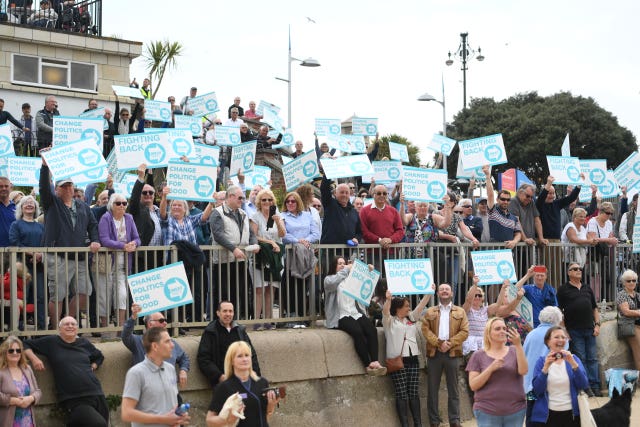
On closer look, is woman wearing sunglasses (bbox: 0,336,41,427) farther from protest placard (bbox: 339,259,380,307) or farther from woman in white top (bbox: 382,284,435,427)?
woman in white top (bbox: 382,284,435,427)

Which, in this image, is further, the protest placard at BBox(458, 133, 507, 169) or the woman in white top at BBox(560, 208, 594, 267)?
the woman in white top at BBox(560, 208, 594, 267)

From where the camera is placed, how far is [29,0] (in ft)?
95.9

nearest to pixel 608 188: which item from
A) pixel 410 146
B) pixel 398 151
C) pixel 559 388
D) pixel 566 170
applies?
pixel 566 170

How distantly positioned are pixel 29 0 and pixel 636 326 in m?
19.1

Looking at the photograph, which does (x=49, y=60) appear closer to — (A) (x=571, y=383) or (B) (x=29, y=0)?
(B) (x=29, y=0)

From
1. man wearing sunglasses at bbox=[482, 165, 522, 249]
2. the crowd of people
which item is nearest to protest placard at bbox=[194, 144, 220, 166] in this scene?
the crowd of people

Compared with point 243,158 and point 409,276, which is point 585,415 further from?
point 243,158

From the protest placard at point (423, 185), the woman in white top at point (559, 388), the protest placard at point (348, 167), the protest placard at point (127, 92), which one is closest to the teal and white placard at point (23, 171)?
the protest placard at point (348, 167)

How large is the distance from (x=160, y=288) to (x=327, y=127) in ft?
36.3

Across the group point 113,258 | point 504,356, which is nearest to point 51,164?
point 113,258

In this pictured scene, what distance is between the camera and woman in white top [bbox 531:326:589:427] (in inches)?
409

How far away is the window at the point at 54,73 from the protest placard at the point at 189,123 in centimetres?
964

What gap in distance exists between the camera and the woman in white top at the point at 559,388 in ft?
34.1

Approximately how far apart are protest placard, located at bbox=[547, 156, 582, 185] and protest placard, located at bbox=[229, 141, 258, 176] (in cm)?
463
